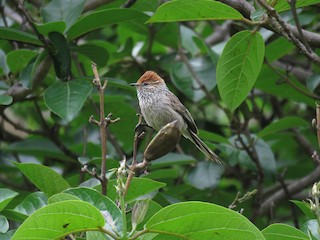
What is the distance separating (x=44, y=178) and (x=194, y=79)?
2154mm

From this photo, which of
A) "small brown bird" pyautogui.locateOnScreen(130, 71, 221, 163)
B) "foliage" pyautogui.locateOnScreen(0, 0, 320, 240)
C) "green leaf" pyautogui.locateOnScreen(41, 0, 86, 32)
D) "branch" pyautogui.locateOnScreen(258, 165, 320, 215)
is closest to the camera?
"foliage" pyautogui.locateOnScreen(0, 0, 320, 240)

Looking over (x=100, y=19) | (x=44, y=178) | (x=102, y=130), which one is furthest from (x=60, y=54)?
(x=102, y=130)

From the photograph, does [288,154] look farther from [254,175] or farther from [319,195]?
[319,195]

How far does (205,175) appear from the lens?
4625mm

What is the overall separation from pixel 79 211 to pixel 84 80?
6.30 feet

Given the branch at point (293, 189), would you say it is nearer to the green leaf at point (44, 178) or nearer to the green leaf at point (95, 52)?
the green leaf at point (95, 52)

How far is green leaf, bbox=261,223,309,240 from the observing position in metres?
2.51

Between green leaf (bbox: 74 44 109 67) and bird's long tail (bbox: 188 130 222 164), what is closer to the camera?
bird's long tail (bbox: 188 130 222 164)

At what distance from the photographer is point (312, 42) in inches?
137

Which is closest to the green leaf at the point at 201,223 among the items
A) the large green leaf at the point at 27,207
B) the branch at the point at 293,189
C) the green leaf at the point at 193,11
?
the large green leaf at the point at 27,207

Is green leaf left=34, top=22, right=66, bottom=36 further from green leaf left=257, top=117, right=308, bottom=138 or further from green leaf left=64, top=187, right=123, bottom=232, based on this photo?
green leaf left=257, top=117, right=308, bottom=138

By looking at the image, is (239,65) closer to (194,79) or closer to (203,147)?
(203,147)

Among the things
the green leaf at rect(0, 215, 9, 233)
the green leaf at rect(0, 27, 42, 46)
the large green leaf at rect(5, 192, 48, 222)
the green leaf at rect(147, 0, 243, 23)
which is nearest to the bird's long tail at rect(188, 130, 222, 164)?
the green leaf at rect(0, 27, 42, 46)

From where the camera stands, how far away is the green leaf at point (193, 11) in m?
3.03
